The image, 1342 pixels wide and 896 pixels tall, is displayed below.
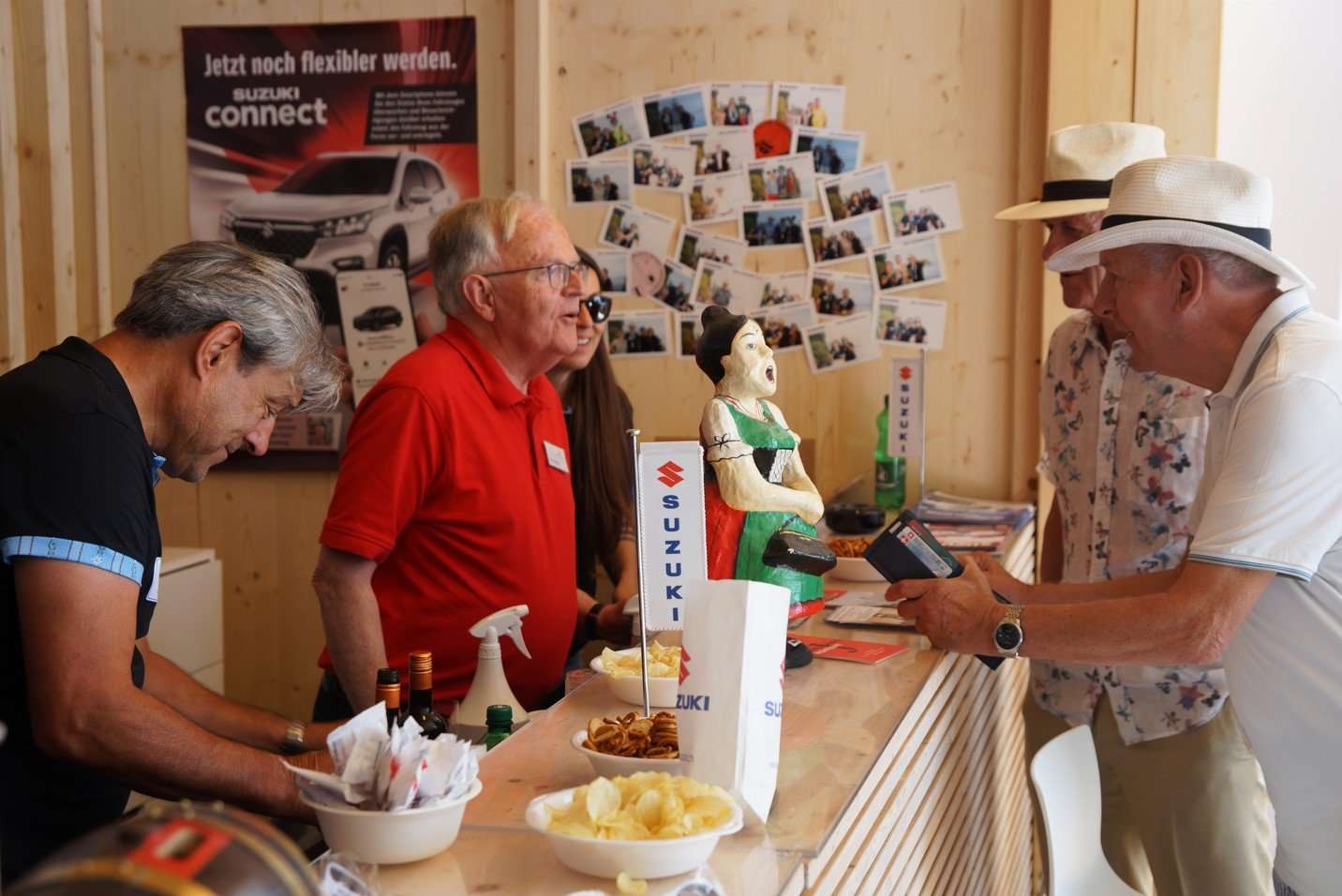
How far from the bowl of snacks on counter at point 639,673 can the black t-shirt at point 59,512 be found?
0.62m

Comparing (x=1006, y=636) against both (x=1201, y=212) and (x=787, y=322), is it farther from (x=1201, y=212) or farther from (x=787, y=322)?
(x=787, y=322)

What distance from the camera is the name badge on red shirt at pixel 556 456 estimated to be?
2543mm

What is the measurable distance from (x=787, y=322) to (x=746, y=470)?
7.07 ft

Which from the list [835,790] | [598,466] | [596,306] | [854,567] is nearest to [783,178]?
[598,466]

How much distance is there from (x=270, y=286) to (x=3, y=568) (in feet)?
1.62

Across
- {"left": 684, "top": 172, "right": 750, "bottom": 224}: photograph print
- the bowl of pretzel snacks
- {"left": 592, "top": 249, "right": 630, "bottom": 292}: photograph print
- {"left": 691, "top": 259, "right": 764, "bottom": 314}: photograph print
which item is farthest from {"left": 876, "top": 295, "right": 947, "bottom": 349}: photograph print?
the bowl of pretzel snacks

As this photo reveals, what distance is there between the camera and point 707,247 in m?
4.08

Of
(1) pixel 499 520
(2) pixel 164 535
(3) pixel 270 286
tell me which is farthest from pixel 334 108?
(3) pixel 270 286

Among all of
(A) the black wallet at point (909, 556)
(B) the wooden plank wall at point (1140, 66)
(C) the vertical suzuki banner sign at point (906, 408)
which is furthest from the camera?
(C) the vertical suzuki banner sign at point (906, 408)

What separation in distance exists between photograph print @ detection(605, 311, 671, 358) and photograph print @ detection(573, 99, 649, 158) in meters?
0.54

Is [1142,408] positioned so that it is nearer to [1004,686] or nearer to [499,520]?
[1004,686]

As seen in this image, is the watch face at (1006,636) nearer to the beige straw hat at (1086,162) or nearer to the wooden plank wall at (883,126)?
the beige straw hat at (1086,162)

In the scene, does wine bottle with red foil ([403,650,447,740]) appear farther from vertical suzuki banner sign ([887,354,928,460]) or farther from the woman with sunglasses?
vertical suzuki banner sign ([887,354,928,460])

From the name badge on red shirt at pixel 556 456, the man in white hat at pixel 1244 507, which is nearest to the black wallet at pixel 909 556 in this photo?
the man in white hat at pixel 1244 507
